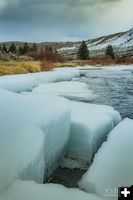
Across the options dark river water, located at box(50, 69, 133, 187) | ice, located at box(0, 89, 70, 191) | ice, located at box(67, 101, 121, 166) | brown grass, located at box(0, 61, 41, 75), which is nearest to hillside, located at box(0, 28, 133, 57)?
brown grass, located at box(0, 61, 41, 75)

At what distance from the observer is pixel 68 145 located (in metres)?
5.19

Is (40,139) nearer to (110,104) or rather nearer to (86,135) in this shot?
(86,135)

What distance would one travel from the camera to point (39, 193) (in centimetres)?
298

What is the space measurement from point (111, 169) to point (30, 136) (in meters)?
0.97

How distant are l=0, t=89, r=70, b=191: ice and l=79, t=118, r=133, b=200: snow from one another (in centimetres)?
52

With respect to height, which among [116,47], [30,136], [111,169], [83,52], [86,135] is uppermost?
[116,47]

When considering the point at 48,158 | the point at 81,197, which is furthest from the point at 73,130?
the point at 81,197

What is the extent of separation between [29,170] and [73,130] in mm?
1972

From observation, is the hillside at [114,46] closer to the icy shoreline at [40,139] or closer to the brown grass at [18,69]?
the brown grass at [18,69]

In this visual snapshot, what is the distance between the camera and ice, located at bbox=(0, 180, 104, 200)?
2.92 m

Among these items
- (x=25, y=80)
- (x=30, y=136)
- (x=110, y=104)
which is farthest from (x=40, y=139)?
(x=25, y=80)

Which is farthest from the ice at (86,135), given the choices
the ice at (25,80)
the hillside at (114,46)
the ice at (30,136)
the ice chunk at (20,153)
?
the hillside at (114,46)

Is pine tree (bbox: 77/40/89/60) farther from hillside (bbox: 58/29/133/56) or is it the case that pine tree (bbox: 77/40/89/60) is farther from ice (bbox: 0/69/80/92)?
ice (bbox: 0/69/80/92)

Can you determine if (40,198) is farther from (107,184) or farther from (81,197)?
(107,184)
